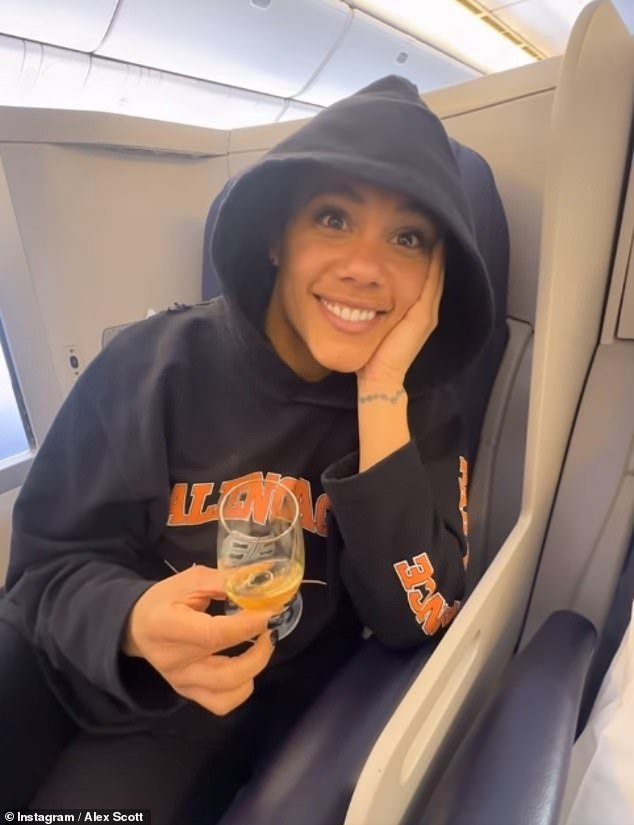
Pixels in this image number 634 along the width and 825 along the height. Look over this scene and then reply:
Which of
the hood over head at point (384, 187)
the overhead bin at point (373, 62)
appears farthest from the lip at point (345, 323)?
the overhead bin at point (373, 62)

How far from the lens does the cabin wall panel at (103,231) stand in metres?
1.15

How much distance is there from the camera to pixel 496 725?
56 centimetres

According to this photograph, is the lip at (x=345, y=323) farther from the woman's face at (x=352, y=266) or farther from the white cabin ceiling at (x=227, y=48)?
the white cabin ceiling at (x=227, y=48)

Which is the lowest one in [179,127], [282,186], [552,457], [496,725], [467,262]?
[496,725]

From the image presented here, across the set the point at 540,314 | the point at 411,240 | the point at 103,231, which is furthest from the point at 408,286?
the point at 103,231

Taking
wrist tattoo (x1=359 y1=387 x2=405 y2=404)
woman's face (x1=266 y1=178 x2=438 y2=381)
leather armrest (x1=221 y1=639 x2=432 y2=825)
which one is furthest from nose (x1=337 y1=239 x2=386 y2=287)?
leather armrest (x1=221 y1=639 x2=432 y2=825)

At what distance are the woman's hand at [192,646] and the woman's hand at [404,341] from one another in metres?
0.32

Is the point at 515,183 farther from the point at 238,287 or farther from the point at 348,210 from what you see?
the point at 238,287

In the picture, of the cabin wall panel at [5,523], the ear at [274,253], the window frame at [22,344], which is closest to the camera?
the ear at [274,253]

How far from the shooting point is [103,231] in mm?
1254

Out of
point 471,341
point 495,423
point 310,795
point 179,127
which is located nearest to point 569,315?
point 471,341

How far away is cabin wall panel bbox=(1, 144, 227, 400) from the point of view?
1.15 meters

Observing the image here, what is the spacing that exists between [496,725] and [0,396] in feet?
4.39
